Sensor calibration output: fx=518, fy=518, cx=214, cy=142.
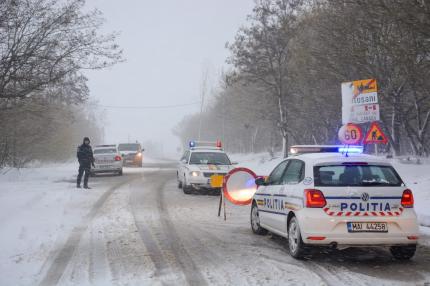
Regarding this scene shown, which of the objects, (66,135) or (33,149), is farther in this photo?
(66,135)

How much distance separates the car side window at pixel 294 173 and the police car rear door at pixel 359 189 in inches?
14.6

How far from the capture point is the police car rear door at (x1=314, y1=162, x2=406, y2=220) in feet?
23.8

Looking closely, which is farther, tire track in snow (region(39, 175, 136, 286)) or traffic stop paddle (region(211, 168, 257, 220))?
traffic stop paddle (region(211, 168, 257, 220))

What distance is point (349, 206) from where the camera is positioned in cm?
725

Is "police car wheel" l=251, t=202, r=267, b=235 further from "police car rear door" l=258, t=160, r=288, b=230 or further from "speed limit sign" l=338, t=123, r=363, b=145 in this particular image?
"speed limit sign" l=338, t=123, r=363, b=145

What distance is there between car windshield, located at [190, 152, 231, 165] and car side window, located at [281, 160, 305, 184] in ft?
32.9

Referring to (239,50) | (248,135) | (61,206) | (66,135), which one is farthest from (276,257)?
(248,135)

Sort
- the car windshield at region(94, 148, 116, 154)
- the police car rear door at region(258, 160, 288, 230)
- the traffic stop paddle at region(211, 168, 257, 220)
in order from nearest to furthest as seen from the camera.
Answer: the police car rear door at region(258, 160, 288, 230) → the traffic stop paddle at region(211, 168, 257, 220) → the car windshield at region(94, 148, 116, 154)

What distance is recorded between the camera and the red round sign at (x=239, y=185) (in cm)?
1214

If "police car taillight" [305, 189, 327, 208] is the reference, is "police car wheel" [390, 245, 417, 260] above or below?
below

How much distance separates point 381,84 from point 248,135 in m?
43.1

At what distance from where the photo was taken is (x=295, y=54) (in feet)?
90.1

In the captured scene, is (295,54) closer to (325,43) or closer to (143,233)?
(325,43)

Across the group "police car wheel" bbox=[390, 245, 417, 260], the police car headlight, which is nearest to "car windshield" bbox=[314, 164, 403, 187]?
"police car wheel" bbox=[390, 245, 417, 260]
